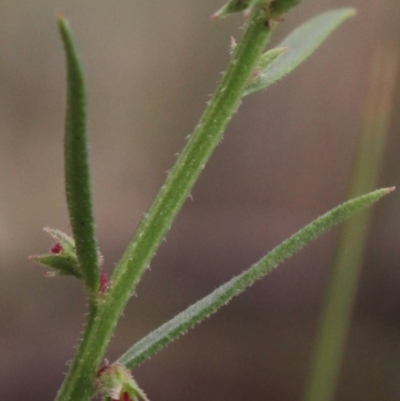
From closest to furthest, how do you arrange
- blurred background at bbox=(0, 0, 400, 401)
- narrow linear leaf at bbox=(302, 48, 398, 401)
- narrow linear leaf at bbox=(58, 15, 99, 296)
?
narrow linear leaf at bbox=(58, 15, 99, 296) < blurred background at bbox=(0, 0, 400, 401) < narrow linear leaf at bbox=(302, 48, 398, 401)

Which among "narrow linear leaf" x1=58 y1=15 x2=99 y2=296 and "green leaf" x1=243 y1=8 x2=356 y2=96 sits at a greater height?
"green leaf" x1=243 y1=8 x2=356 y2=96

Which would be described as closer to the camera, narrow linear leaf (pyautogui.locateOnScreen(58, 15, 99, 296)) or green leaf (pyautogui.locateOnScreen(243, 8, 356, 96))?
narrow linear leaf (pyautogui.locateOnScreen(58, 15, 99, 296))

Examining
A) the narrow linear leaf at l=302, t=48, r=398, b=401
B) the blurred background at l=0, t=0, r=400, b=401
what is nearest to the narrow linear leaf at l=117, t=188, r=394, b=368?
the blurred background at l=0, t=0, r=400, b=401

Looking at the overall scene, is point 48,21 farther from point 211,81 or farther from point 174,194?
point 174,194

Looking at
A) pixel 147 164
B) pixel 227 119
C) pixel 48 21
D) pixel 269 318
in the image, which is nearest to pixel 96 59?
pixel 48 21

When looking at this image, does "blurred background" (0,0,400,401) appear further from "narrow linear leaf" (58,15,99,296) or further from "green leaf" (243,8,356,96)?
"narrow linear leaf" (58,15,99,296)

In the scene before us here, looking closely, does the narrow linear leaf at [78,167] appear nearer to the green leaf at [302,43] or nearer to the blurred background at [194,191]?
the green leaf at [302,43]
